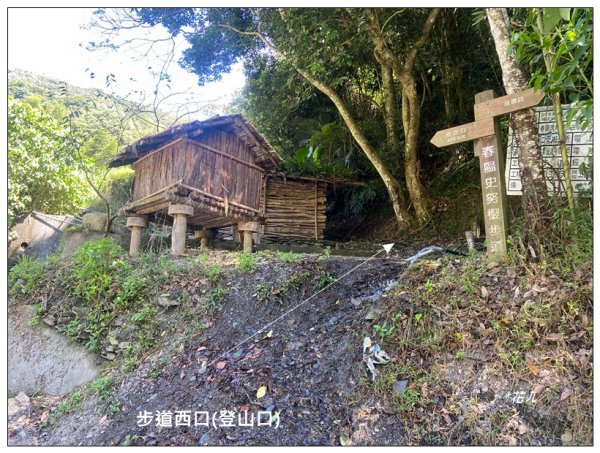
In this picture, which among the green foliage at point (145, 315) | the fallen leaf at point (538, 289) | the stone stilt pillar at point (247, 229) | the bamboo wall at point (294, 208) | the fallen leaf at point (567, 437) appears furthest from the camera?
the bamboo wall at point (294, 208)

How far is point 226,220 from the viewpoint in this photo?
9648mm

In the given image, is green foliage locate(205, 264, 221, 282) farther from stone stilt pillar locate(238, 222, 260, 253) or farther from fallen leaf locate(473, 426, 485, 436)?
fallen leaf locate(473, 426, 485, 436)

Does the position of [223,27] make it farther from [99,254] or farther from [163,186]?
[99,254]

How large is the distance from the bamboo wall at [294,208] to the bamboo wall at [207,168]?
289 cm

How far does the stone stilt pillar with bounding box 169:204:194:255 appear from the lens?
314 inches

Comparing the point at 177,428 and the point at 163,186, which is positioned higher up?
the point at 163,186

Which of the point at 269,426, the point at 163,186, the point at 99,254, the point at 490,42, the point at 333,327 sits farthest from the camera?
the point at 490,42

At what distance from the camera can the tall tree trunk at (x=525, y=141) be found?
4.22 meters

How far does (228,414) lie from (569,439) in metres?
2.64

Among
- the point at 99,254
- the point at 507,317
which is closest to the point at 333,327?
the point at 507,317

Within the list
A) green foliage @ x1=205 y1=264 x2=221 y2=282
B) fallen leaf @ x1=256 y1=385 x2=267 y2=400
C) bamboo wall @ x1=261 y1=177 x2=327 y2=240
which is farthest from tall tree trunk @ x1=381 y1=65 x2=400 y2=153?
fallen leaf @ x1=256 y1=385 x2=267 y2=400

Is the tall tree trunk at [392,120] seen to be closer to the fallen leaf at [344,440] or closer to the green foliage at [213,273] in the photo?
the green foliage at [213,273]

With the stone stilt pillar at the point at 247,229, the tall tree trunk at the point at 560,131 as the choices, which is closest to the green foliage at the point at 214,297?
the stone stilt pillar at the point at 247,229

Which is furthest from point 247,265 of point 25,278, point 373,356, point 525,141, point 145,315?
point 25,278
